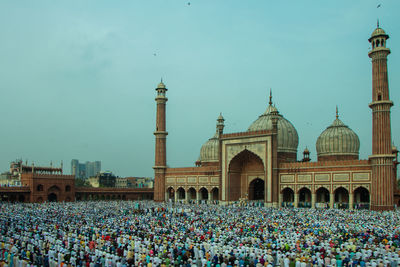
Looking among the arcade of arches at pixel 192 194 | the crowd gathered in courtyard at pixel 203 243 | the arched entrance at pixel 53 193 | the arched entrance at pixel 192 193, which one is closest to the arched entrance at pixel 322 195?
the arcade of arches at pixel 192 194

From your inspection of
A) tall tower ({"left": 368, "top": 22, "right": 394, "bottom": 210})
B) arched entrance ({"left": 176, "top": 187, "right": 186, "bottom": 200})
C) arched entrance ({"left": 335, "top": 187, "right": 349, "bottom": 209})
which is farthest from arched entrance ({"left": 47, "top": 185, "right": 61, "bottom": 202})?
tall tower ({"left": 368, "top": 22, "right": 394, "bottom": 210})

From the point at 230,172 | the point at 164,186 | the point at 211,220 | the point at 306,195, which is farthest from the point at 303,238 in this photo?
the point at 164,186

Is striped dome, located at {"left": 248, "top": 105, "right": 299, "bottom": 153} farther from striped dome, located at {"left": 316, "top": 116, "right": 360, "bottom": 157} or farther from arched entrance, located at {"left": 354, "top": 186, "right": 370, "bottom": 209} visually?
arched entrance, located at {"left": 354, "top": 186, "right": 370, "bottom": 209}

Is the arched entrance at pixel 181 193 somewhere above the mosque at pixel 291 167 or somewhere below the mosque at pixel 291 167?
below

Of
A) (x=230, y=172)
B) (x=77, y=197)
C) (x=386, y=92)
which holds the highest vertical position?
(x=386, y=92)

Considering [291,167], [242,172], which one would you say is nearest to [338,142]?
[291,167]

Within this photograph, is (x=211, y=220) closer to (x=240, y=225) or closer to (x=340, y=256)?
(x=240, y=225)

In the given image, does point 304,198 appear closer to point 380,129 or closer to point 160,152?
point 380,129

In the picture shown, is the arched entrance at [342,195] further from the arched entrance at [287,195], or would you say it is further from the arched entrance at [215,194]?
the arched entrance at [215,194]
